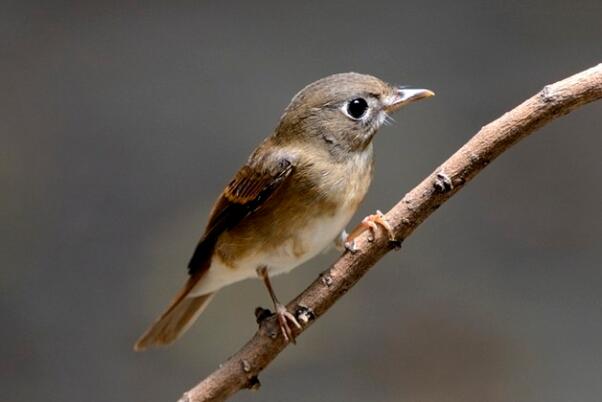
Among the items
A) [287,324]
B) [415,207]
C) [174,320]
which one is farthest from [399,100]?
[174,320]

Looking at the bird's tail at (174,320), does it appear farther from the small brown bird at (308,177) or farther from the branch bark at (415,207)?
the branch bark at (415,207)

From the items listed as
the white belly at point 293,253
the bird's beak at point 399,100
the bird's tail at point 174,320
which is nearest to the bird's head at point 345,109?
the bird's beak at point 399,100

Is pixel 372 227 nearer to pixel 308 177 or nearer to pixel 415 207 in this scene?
pixel 415 207

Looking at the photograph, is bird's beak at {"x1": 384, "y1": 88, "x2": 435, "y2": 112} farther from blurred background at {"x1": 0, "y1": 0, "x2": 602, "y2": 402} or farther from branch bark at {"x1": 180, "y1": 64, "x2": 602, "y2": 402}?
blurred background at {"x1": 0, "y1": 0, "x2": 602, "y2": 402}

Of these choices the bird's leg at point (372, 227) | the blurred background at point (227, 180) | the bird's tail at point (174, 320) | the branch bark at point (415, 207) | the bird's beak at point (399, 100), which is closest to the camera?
the branch bark at point (415, 207)

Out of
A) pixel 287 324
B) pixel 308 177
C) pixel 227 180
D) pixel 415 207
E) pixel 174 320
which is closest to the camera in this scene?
pixel 415 207

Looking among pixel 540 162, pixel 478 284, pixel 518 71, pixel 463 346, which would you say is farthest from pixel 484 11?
pixel 463 346
